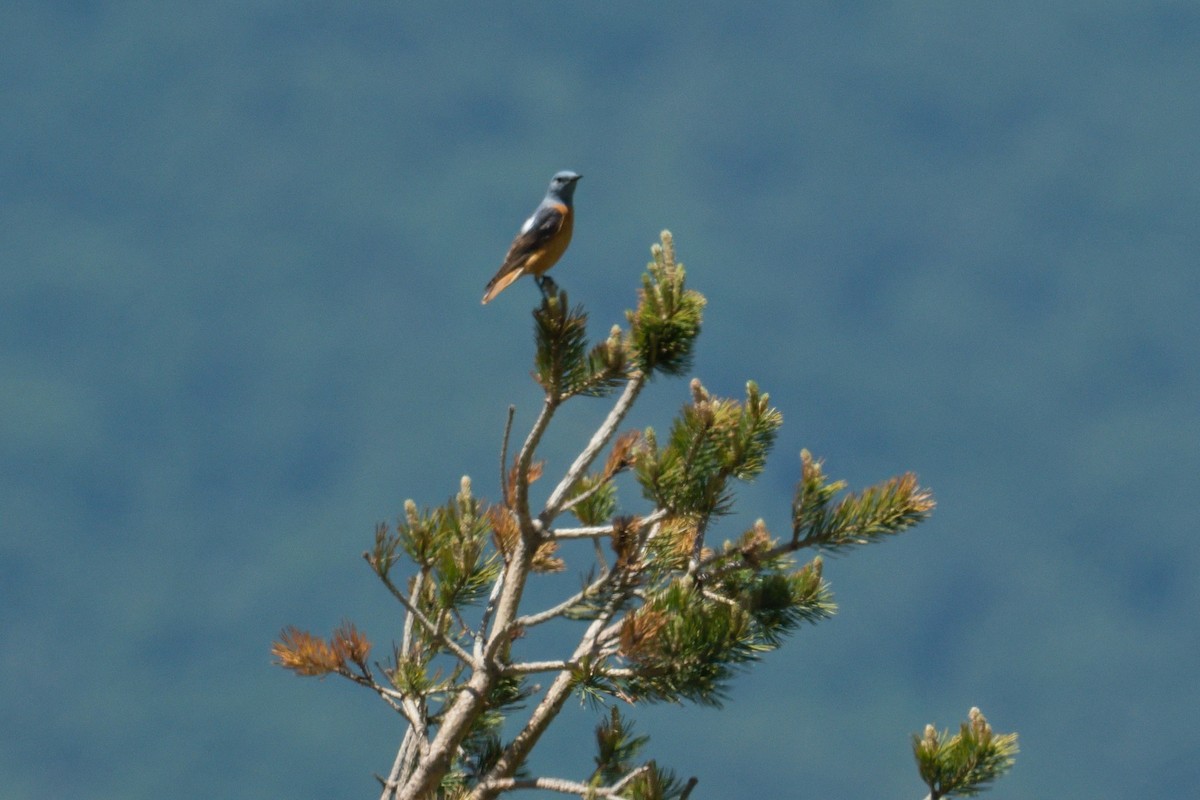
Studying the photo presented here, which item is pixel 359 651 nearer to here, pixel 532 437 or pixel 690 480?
pixel 532 437

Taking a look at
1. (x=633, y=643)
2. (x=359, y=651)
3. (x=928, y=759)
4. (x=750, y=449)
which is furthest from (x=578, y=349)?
(x=928, y=759)

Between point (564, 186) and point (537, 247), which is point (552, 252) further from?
point (564, 186)

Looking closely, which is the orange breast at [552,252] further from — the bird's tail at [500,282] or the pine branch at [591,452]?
the pine branch at [591,452]

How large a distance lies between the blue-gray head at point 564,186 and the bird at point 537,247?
72 cm

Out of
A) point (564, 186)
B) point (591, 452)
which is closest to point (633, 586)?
point (591, 452)

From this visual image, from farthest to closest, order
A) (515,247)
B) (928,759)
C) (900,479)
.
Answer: (515,247) < (900,479) < (928,759)

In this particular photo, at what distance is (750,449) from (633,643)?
959 millimetres

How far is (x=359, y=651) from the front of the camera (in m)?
5.51

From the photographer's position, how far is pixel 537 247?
695 cm

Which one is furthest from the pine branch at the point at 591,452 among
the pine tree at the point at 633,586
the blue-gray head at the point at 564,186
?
the blue-gray head at the point at 564,186

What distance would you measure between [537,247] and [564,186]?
1.27 metres

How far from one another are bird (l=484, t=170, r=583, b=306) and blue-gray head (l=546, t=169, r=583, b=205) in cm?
72

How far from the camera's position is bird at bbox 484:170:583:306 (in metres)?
6.89

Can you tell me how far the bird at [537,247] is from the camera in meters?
6.89
